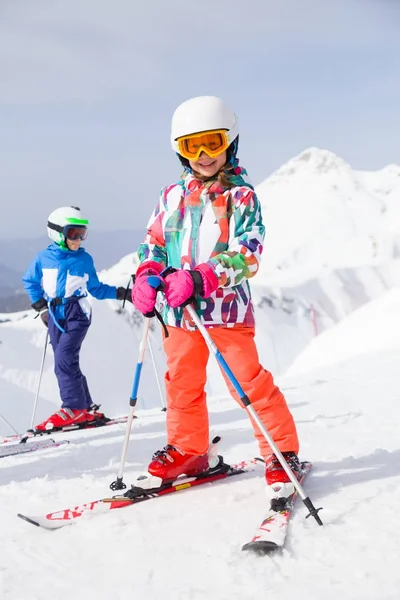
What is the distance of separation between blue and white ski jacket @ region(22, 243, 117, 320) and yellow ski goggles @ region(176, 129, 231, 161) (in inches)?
145

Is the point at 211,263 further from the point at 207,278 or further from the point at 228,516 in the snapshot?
the point at 228,516

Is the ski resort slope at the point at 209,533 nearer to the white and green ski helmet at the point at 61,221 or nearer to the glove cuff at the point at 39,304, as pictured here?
the glove cuff at the point at 39,304

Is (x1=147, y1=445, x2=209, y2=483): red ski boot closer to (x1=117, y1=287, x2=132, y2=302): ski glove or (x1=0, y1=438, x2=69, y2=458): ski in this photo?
(x1=0, y1=438, x2=69, y2=458): ski

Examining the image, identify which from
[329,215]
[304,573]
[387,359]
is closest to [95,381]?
[387,359]

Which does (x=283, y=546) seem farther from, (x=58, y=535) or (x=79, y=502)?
(x=79, y=502)

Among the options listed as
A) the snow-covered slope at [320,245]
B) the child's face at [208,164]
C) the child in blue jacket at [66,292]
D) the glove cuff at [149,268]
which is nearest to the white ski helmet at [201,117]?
the child's face at [208,164]

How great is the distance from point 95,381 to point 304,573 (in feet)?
71.2

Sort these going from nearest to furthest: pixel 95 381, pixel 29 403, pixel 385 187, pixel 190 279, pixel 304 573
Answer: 1. pixel 304 573
2. pixel 190 279
3. pixel 29 403
4. pixel 95 381
5. pixel 385 187

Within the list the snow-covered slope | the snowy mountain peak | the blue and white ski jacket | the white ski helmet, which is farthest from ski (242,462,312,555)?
the snowy mountain peak

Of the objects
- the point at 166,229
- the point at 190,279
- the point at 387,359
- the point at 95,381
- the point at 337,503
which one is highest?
the point at 166,229

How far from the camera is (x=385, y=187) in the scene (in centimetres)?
10450

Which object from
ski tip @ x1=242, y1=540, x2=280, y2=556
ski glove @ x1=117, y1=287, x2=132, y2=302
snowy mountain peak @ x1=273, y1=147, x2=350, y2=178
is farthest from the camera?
snowy mountain peak @ x1=273, y1=147, x2=350, y2=178

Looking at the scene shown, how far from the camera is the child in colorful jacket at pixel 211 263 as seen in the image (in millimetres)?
3505

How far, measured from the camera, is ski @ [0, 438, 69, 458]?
5703mm
